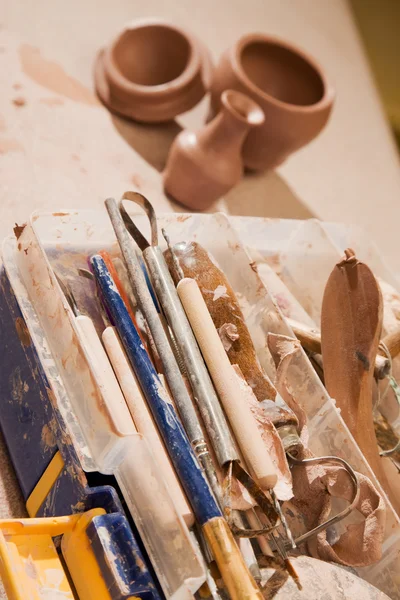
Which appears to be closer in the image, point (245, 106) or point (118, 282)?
point (118, 282)

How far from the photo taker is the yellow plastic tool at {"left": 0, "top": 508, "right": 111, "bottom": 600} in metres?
0.44

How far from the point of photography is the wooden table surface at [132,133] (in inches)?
36.7

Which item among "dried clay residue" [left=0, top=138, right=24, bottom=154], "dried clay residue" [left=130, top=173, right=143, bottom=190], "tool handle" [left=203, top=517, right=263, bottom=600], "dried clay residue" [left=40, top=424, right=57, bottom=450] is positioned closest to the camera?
"tool handle" [left=203, top=517, right=263, bottom=600]

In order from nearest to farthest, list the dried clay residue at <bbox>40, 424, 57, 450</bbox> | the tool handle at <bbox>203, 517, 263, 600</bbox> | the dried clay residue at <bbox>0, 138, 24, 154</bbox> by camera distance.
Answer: the tool handle at <bbox>203, 517, 263, 600</bbox>, the dried clay residue at <bbox>40, 424, 57, 450</bbox>, the dried clay residue at <bbox>0, 138, 24, 154</bbox>

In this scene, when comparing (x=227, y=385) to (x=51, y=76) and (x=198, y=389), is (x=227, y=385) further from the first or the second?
(x=51, y=76)

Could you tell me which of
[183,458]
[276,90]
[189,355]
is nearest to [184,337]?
[189,355]

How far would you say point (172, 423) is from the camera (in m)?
0.50

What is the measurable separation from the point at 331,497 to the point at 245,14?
1.26m

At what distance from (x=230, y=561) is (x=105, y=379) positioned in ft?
0.56

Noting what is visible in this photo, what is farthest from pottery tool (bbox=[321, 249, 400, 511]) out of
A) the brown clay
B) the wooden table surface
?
the wooden table surface

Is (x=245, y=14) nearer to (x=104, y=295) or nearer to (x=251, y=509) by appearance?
(x=104, y=295)

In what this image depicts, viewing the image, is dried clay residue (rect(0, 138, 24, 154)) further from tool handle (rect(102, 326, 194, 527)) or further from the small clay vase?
tool handle (rect(102, 326, 194, 527))

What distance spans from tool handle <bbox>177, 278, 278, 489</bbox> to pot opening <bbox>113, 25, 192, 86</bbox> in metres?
0.63

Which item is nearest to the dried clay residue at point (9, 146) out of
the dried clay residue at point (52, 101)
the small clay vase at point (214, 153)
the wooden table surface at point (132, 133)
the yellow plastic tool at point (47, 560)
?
the wooden table surface at point (132, 133)
